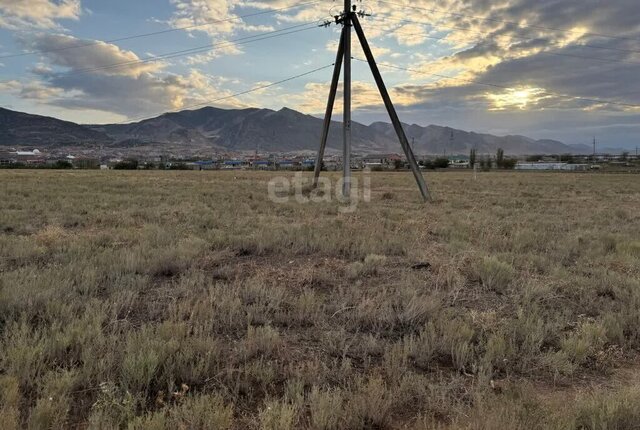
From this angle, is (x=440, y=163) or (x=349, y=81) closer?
(x=349, y=81)

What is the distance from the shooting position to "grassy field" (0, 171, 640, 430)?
3168 millimetres

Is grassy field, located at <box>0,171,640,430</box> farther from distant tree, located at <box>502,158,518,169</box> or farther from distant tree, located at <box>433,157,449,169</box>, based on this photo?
distant tree, located at <box>502,158,518,169</box>

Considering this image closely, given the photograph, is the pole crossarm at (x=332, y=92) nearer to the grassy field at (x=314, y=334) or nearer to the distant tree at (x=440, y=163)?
the grassy field at (x=314, y=334)

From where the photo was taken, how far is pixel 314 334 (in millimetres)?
4801

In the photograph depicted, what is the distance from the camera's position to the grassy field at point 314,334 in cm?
317

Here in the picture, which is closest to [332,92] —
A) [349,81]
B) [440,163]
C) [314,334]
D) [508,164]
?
[349,81]

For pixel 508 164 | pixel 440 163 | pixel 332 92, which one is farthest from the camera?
pixel 508 164

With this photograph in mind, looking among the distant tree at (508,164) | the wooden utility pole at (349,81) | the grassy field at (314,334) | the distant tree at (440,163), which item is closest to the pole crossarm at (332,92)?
the wooden utility pole at (349,81)

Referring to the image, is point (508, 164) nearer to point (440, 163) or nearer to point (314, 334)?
point (440, 163)

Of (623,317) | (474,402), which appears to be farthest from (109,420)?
(623,317)

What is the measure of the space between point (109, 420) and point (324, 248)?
6650 millimetres

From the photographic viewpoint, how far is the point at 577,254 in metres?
9.36

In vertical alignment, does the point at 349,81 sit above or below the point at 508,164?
above

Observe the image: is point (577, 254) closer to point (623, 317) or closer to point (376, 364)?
point (623, 317)
